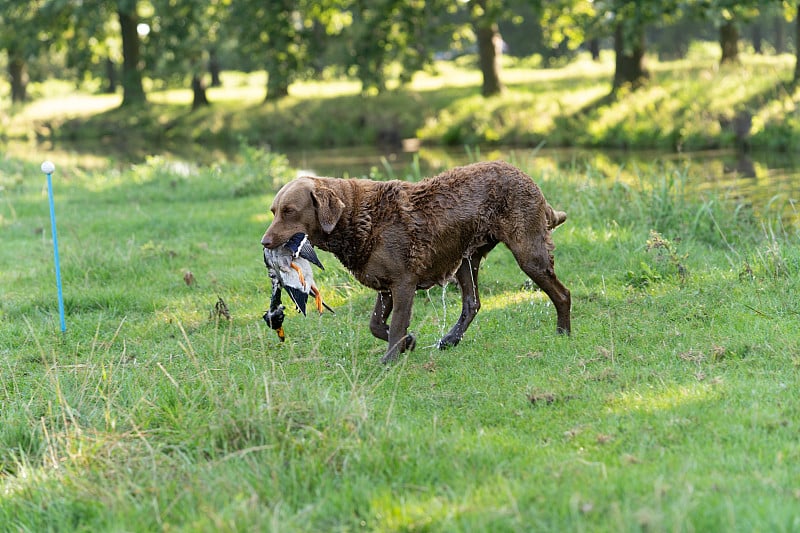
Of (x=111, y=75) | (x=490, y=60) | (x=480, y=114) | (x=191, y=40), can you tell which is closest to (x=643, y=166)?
(x=480, y=114)

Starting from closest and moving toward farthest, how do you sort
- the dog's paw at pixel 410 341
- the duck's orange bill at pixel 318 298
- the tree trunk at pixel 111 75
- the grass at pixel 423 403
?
1. the grass at pixel 423 403
2. the duck's orange bill at pixel 318 298
3. the dog's paw at pixel 410 341
4. the tree trunk at pixel 111 75

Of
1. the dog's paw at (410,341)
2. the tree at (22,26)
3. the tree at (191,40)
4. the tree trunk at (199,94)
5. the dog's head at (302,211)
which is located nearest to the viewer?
the dog's head at (302,211)

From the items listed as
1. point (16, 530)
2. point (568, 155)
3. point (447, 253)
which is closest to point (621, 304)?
point (447, 253)

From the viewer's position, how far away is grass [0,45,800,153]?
21.5 meters

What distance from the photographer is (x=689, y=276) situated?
27.0 ft

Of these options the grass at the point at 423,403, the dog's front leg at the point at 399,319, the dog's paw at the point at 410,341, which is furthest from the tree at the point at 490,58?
the dog's front leg at the point at 399,319

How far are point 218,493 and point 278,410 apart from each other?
29.6 inches

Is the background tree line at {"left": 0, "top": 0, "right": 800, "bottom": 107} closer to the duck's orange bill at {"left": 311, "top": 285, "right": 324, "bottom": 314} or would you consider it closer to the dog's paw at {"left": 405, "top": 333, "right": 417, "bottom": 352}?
the dog's paw at {"left": 405, "top": 333, "right": 417, "bottom": 352}

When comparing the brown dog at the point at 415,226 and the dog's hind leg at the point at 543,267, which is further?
the dog's hind leg at the point at 543,267

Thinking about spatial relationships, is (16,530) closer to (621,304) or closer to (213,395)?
(213,395)

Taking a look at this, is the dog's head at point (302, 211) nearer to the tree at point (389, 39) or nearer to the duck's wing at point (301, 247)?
the duck's wing at point (301, 247)

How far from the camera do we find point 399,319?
6.64m

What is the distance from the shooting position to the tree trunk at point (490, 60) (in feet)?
92.5

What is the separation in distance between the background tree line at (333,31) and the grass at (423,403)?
1417 centimetres
